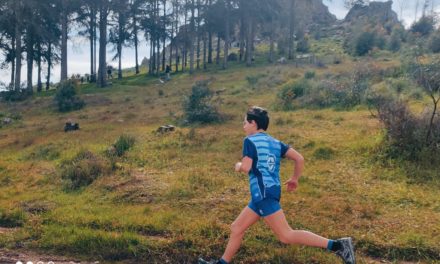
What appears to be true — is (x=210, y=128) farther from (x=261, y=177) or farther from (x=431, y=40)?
(x=431, y=40)

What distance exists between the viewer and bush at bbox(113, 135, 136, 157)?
11.5 meters

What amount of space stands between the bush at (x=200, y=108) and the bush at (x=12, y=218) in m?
9.36

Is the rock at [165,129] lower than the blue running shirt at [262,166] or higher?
lower

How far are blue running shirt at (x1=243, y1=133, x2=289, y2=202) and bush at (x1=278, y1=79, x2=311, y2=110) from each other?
537 inches

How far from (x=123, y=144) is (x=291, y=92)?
31.6 ft

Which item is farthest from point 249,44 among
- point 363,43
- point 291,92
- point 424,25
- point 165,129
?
point 165,129

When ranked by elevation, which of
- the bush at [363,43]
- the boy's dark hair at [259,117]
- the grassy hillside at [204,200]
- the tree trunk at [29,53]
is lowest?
the grassy hillside at [204,200]

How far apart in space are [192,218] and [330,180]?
11.0ft

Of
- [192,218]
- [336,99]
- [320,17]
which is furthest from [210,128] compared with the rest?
[320,17]

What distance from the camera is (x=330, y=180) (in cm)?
835

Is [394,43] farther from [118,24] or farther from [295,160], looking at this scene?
[295,160]

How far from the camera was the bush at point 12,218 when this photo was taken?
7.12 metres

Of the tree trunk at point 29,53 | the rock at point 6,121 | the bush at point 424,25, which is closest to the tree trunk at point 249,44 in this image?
the tree trunk at point 29,53

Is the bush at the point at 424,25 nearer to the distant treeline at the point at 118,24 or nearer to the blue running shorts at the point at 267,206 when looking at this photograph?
the distant treeline at the point at 118,24
